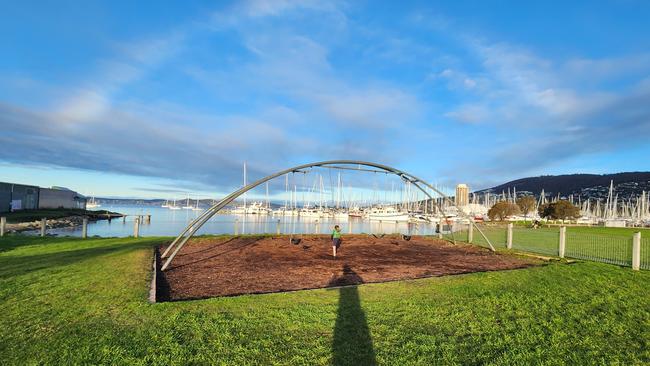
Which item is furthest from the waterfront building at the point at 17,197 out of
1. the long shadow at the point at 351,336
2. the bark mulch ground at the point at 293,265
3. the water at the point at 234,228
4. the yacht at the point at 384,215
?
the yacht at the point at 384,215

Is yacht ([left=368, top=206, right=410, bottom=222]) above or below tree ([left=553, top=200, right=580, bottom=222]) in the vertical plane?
below

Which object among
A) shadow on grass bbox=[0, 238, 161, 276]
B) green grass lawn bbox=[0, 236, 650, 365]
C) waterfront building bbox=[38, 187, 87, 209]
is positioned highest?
waterfront building bbox=[38, 187, 87, 209]

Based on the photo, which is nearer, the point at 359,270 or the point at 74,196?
the point at 359,270

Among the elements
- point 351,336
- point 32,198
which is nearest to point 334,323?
point 351,336

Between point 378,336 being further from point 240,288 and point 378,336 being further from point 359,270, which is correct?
point 359,270

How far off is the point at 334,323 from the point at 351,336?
0.70 meters

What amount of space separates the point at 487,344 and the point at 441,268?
820cm

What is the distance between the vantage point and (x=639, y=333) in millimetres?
6352

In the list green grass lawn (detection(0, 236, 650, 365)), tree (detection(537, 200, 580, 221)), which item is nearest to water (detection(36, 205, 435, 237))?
green grass lawn (detection(0, 236, 650, 365))

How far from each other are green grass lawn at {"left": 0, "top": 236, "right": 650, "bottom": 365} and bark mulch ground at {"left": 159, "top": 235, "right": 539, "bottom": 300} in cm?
153

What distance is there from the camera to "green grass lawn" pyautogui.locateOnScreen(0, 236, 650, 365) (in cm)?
501

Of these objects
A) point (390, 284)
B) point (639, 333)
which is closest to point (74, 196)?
point (390, 284)

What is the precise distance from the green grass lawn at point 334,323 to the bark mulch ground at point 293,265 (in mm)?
1531

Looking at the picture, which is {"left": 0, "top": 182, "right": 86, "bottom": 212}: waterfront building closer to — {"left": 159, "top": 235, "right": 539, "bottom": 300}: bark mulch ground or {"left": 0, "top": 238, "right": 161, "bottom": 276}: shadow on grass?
{"left": 0, "top": 238, "right": 161, "bottom": 276}: shadow on grass
